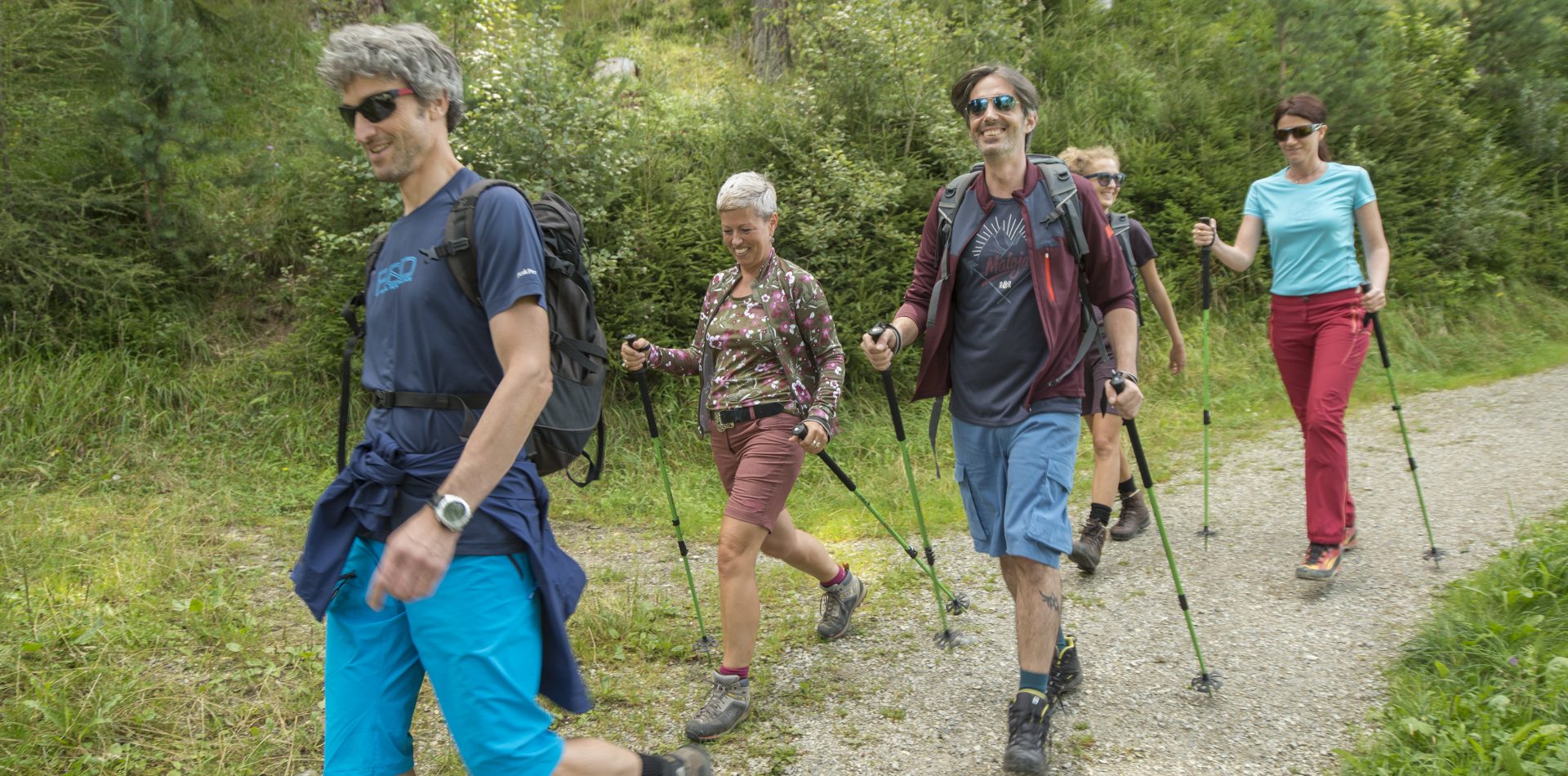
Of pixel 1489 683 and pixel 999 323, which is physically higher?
pixel 999 323

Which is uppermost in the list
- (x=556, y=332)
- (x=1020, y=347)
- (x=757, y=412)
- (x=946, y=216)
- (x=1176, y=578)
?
A: (x=946, y=216)

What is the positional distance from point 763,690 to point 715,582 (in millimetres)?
1483

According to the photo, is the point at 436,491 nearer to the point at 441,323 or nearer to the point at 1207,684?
the point at 441,323

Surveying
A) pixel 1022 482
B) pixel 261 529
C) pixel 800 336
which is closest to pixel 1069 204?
pixel 1022 482

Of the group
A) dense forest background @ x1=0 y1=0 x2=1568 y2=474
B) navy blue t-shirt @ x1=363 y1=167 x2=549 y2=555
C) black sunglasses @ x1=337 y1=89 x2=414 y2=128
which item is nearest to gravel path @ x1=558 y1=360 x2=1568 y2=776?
navy blue t-shirt @ x1=363 y1=167 x2=549 y2=555

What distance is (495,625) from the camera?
231 cm

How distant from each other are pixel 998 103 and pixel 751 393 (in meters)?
1.42

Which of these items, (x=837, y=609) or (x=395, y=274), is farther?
(x=837, y=609)

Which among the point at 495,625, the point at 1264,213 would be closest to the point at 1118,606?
the point at 1264,213

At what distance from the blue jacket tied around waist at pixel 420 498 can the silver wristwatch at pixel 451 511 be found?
22cm

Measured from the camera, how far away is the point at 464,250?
7.52 ft

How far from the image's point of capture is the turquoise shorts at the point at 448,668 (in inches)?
90.0

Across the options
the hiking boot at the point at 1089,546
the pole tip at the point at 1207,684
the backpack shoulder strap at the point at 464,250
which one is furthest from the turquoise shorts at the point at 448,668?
the hiking boot at the point at 1089,546

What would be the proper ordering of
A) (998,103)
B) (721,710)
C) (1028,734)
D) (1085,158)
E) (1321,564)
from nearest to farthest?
(1028,734) < (998,103) < (721,710) < (1321,564) < (1085,158)
